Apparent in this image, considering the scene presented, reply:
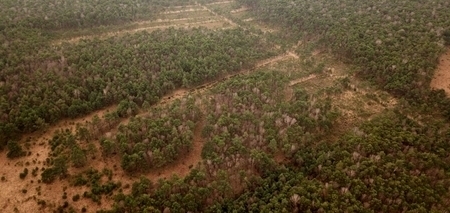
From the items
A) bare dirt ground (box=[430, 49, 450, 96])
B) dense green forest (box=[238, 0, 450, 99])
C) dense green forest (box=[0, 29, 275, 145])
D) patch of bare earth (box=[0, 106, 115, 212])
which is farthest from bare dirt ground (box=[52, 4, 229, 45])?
bare dirt ground (box=[430, 49, 450, 96])

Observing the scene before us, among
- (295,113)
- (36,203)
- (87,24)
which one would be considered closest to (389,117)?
(295,113)

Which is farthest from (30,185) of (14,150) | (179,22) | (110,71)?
(179,22)

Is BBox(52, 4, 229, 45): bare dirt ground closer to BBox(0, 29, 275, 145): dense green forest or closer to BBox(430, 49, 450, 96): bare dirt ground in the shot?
BBox(0, 29, 275, 145): dense green forest

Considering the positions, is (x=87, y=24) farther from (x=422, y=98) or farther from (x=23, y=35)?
(x=422, y=98)

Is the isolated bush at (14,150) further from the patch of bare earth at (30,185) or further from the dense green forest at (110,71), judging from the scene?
the dense green forest at (110,71)

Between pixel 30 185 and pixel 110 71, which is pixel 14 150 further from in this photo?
pixel 110 71

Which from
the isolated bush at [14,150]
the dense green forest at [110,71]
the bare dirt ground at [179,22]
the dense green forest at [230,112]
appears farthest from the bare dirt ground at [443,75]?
the isolated bush at [14,150]
